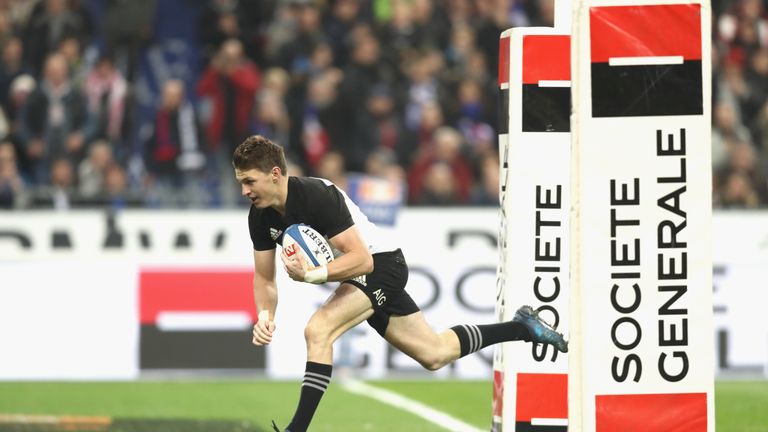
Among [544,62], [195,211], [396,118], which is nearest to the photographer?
[544,62]

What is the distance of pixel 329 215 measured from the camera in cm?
850

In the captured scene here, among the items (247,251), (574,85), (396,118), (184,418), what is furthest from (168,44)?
(574,85)

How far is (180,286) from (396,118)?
4602mm

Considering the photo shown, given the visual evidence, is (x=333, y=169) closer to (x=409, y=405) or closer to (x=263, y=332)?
(x=409, y=405)

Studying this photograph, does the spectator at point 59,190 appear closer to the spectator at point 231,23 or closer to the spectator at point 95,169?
the spectator at point 95,169

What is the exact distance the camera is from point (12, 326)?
15.1 m

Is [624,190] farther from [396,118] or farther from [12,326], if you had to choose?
[396,118]

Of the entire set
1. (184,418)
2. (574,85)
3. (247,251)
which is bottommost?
(184,418)

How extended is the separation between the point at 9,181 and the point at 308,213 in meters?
9.41

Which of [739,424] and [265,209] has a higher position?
[265,209]

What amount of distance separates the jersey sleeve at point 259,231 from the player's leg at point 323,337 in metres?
0.53

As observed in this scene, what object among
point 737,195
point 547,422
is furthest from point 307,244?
point 737,195

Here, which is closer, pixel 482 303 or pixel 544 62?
pixel 544 62

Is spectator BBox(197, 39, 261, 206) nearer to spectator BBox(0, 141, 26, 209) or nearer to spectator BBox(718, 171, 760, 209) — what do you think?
spectator BBox(0, 141, 26, 209)
